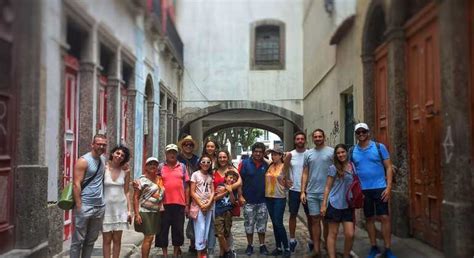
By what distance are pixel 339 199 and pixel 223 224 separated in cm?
147

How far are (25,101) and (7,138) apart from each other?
454 millimetres

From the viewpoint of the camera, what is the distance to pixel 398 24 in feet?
23.7

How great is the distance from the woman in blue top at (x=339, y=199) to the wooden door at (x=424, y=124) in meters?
0.98

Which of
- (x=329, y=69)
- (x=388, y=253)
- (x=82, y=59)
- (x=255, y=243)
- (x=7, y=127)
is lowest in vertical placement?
(x=255, y=243)

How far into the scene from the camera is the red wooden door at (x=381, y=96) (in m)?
7.95

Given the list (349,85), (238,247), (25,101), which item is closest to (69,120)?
(25,101)

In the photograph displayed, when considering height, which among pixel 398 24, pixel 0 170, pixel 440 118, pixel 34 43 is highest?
pixel 398 24

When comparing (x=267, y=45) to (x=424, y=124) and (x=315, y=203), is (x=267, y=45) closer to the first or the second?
(x=424, y=124)

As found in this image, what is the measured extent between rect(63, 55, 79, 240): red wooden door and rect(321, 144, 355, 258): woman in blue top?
370 cm

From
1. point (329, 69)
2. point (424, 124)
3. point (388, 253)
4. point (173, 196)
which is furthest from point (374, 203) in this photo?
point (329, 69)

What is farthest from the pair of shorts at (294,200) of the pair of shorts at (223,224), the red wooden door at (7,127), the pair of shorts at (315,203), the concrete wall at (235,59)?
the concrete wall at (235,59)

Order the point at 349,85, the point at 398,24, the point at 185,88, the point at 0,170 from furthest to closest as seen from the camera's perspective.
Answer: the point at 185,88, the point at 349,85, the point at 398,24, the point at 0,170

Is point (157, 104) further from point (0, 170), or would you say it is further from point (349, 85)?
point (0, 170)

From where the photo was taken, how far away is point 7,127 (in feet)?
19.4
